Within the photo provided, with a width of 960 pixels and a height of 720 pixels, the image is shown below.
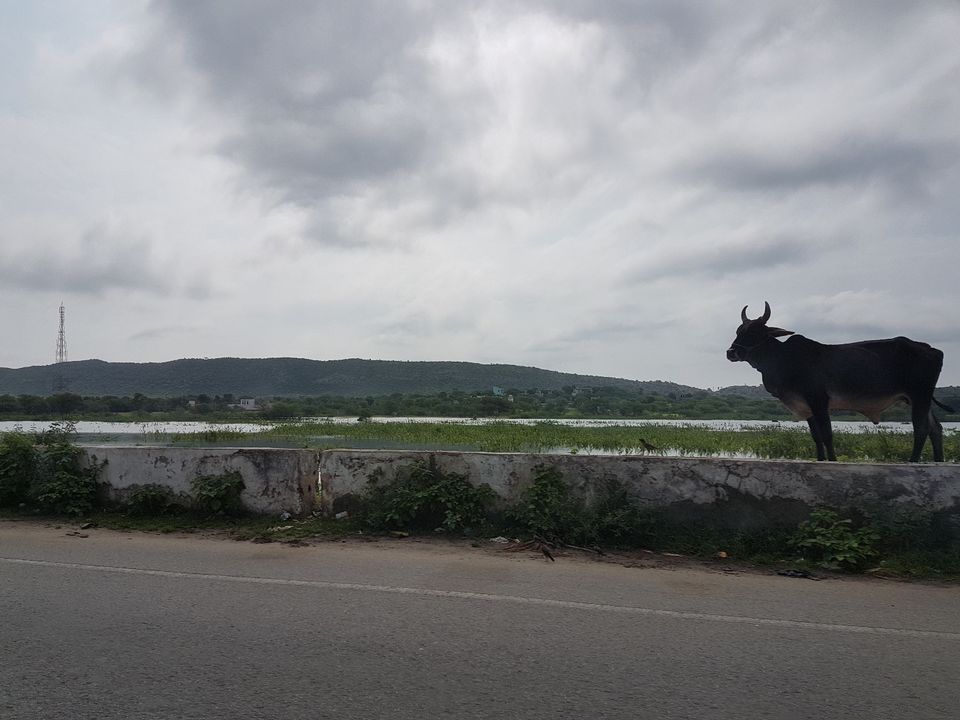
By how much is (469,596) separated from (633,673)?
1.91 m

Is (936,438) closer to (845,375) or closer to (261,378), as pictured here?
(845,375)

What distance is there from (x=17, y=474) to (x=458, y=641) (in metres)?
8.50

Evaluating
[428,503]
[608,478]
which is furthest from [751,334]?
[428,503]

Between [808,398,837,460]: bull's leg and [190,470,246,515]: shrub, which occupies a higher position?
[808,398,837,460]: bull's leg

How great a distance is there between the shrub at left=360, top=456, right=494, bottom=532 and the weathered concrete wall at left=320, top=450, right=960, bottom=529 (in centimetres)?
14

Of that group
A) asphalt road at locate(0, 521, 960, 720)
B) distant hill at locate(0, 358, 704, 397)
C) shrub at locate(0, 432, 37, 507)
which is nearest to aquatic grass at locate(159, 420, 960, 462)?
shrub at locate(0, 432, 37, 507)

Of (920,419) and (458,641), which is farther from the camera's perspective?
(920,419)

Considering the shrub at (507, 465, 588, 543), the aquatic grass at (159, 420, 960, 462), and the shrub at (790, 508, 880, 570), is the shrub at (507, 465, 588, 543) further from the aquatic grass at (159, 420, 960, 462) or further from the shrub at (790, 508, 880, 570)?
the aquatic grass at (159, 420, 960, 462)

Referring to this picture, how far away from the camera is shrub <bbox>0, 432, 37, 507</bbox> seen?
33.9ft

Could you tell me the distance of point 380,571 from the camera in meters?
6.73

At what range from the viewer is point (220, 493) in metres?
9.28

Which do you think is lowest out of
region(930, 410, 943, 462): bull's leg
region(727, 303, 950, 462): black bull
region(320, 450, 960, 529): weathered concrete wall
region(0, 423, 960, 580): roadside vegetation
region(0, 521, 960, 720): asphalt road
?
region(0, 521, 960, 720): asphalt road

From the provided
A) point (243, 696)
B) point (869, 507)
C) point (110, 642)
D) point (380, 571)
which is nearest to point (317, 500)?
point (380, 571)

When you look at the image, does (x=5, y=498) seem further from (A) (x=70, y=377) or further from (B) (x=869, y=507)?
(A) (x=70, y=377)
